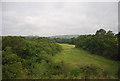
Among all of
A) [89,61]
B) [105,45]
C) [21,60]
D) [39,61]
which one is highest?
[105,45]

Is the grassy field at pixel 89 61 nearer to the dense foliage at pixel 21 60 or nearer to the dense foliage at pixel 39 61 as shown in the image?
the dense foliage at pixel 39 61

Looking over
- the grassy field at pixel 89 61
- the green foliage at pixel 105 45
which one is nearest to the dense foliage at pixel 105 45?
the green foliage at pixel 105 45

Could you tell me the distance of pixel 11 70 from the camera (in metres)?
4.79

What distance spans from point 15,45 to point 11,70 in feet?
11.2

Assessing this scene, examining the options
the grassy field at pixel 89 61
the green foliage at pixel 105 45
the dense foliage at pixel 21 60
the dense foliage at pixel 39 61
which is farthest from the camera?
the green foliage at pixel 105 45

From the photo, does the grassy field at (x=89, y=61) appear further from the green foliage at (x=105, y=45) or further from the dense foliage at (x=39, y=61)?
the green foliage at (x=105, y=45)

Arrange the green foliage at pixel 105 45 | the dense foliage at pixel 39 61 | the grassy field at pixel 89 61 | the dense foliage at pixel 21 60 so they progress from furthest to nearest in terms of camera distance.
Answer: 1. the green foliage at pixel 105 45
2. the grassy field at pixel 89 61
3. the dense foliage at pixel 39 61
4. the dense foliage at pixel 21 60

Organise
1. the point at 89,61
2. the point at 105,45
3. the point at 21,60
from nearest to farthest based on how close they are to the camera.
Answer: the point at 21,60
the point at 89,61
the point at 105,45

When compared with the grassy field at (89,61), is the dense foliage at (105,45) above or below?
above

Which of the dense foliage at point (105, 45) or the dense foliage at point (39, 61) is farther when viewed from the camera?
the dense foliage at point (105, 45)

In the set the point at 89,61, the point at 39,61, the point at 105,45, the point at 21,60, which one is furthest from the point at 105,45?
the point at 21,60

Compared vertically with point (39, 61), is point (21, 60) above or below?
above

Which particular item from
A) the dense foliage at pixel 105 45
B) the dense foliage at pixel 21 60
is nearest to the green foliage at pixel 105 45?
the dense foliage at pixel 105 45

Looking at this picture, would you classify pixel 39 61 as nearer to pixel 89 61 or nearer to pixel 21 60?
pixel 21 60
